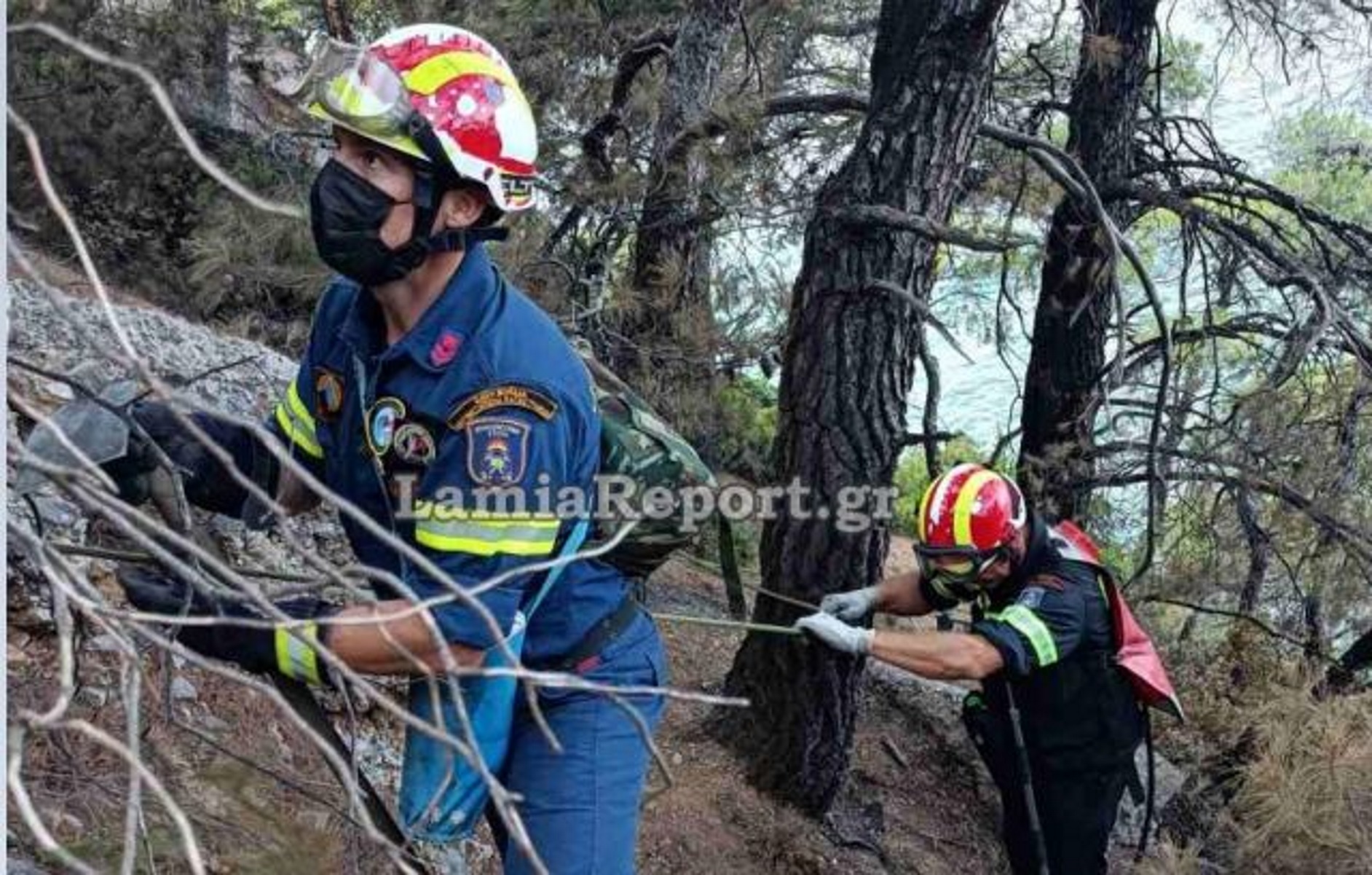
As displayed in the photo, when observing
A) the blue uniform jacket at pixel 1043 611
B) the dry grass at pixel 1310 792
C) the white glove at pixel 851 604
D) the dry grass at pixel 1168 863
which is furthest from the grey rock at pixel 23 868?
the dry grass at pixel 1310 792

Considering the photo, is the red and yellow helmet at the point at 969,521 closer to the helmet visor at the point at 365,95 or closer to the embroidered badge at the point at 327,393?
the embroidered badge at the point at 327,393

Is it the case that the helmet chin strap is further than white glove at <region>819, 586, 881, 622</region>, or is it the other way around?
white glove at <region>819, 586, 881, 622</region>

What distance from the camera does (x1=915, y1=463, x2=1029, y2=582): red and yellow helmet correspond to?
471cm

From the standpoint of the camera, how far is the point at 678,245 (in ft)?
21.1

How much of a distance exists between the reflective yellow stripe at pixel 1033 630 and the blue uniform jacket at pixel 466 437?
2.21 metres

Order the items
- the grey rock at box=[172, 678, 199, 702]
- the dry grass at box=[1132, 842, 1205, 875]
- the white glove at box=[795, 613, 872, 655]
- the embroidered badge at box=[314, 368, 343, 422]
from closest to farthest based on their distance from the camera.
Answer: the embroidered badge at box=[314, 368, 343, 422] < the grey rock at box=[172, 678, 199, 702] < the white glove at box=[795, 613, 872, 655] < the dry grass at box=[1132, 842, 1205, 875]

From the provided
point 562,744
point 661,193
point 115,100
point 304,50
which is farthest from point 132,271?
point 562,744

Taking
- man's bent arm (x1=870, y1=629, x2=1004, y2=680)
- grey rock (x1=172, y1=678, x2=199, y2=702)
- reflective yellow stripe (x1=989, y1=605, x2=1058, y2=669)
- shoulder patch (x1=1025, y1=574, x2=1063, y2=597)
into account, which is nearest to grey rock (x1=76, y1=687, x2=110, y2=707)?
grey rock (x1=172, y1=678, x2=199, y2=702)

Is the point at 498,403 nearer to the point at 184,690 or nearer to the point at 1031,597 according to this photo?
the point at 184,690

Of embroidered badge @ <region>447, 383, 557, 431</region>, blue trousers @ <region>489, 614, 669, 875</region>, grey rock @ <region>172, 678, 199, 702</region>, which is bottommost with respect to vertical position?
grey rock @ <region>172, 678, 199, 702</region>

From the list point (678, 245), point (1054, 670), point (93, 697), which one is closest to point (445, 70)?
point (93, 697)

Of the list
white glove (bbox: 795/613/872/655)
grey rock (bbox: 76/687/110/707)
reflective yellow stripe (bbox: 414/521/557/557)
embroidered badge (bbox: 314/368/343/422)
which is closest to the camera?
reflective yellow stripe (bbox: 414/521/557/557)

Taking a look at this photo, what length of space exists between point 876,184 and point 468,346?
9.21ft

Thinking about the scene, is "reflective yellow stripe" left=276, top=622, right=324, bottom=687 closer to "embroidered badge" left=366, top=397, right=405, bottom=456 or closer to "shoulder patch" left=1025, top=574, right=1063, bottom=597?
"embroidered badge" left=366, top=397, right=405, bottom=456
